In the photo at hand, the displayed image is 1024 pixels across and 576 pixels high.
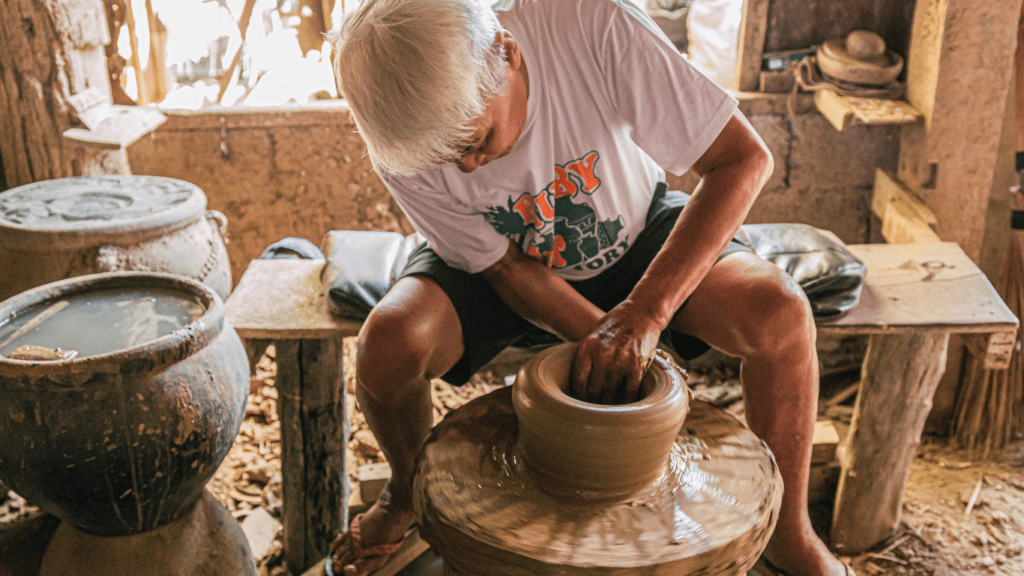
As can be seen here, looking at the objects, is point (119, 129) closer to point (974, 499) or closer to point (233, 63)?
point (233, 63)

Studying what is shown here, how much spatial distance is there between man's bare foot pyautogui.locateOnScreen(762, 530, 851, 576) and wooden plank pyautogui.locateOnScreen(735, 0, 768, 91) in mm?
2779

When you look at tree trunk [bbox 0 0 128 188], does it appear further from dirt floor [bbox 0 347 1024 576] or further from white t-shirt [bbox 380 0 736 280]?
white t-shirt [bbox 380 0 736 280]

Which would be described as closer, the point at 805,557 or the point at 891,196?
the point at 805,557

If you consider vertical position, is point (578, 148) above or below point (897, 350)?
above

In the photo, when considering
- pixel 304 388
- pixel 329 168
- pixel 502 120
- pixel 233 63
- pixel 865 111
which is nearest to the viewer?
pixel 502 120

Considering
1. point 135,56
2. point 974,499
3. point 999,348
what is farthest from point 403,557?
Result: point 135,56

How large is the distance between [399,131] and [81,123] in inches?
111

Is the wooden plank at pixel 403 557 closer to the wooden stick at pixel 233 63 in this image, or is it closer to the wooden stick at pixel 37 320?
the wooden stick at pixel 37 320

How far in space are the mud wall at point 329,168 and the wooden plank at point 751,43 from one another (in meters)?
0.17

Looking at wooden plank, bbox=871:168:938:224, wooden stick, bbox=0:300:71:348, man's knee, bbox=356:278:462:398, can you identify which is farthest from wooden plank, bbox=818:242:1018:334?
wooden stick, bbox=0:300:71:348

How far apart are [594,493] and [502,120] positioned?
2.74 feet

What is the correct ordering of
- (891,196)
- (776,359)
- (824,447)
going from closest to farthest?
(776,359) < (824,447) < (891,196)

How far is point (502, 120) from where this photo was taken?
1729 millimetres

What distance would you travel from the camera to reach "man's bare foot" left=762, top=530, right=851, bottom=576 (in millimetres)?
1959
